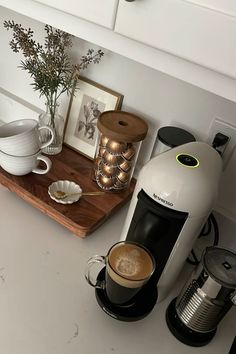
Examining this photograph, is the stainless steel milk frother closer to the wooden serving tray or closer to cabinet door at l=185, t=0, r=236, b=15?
the wooden serving tray

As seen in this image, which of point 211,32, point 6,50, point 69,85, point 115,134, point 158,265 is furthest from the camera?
point 6,50

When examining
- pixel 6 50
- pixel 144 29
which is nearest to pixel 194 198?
pixel 144 29

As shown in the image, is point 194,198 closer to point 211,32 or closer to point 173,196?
point 173,196

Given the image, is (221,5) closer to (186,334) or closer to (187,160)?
(187,160)

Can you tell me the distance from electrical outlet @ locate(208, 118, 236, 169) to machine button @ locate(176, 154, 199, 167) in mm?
223

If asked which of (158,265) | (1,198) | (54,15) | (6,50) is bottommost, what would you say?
(1,198)

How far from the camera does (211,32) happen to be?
490 millimetres

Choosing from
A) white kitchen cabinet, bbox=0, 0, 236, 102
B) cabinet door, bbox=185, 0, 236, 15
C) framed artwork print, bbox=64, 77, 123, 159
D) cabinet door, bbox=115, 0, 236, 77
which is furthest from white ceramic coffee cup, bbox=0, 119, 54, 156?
cabinet door, bbox=185, 0, 236, 15

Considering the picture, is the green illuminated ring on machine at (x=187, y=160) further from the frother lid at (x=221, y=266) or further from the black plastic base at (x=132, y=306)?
the black plastic base at (x=132, y=306)

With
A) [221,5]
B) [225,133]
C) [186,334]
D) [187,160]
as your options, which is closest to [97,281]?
[186,334]

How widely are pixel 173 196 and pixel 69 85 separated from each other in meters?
0.52

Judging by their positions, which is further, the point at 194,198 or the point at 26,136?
the point at 26,136

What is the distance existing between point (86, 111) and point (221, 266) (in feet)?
2.02

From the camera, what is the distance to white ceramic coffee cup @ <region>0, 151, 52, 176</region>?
37.1 inches
